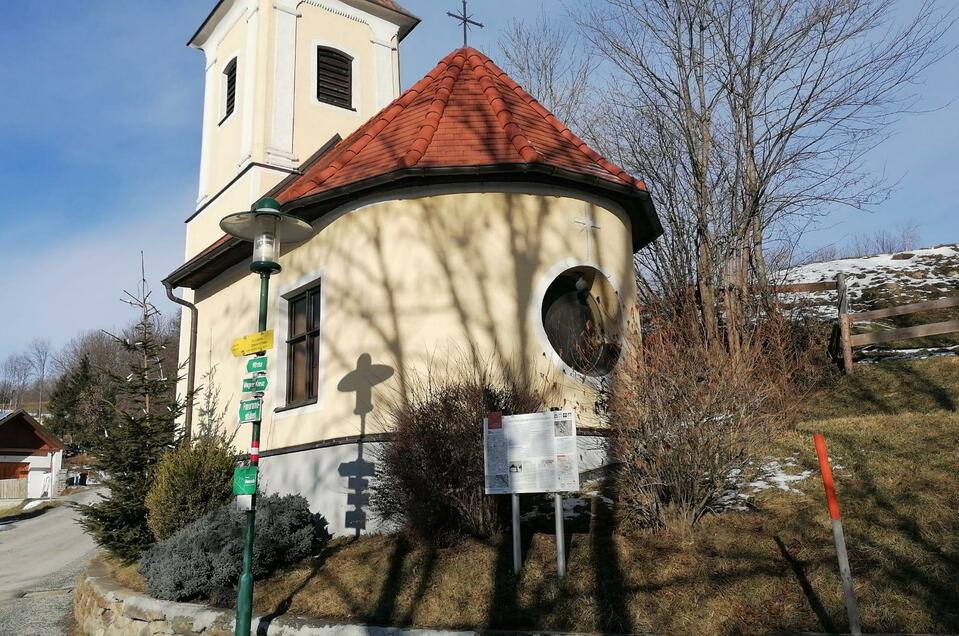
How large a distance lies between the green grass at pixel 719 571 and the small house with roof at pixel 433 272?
2.36 m

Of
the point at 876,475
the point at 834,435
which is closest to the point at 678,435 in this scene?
the point at 876,475

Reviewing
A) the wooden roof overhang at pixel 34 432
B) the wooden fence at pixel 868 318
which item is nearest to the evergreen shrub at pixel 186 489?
the wooden fence at pixel 868 318

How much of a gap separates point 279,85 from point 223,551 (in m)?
11.3

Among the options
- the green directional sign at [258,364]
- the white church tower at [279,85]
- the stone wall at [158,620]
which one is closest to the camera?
the stone wall at [158,620]

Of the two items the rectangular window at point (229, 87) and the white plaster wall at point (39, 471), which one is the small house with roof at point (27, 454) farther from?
the rectangular window at point (229, 87)

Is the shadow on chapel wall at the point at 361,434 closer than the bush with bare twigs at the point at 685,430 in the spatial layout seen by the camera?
No

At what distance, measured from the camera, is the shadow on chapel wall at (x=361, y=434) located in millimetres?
9828

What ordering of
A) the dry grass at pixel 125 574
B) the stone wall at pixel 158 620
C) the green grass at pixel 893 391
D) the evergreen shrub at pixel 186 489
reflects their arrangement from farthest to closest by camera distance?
1. the green grass at pixel 893 391
2. the evergreen shrub at pixel 186 489
3. the dry grass at pixel 125 574
4. the stone wall at pixel 158 620

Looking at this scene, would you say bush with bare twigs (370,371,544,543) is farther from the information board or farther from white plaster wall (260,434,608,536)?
white plaster wall (260,434,608,536)

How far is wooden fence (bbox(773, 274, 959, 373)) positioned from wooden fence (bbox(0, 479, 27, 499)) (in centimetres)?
3843

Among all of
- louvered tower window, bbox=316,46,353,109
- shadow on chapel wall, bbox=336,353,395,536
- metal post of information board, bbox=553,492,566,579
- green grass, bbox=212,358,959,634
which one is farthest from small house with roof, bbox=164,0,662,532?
metal post of information board, bbox=553,492,566,579

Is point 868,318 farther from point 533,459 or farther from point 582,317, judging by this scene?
point 533,459

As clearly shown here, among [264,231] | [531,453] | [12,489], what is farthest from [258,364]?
[12,489]

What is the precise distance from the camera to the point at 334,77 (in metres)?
17.8
